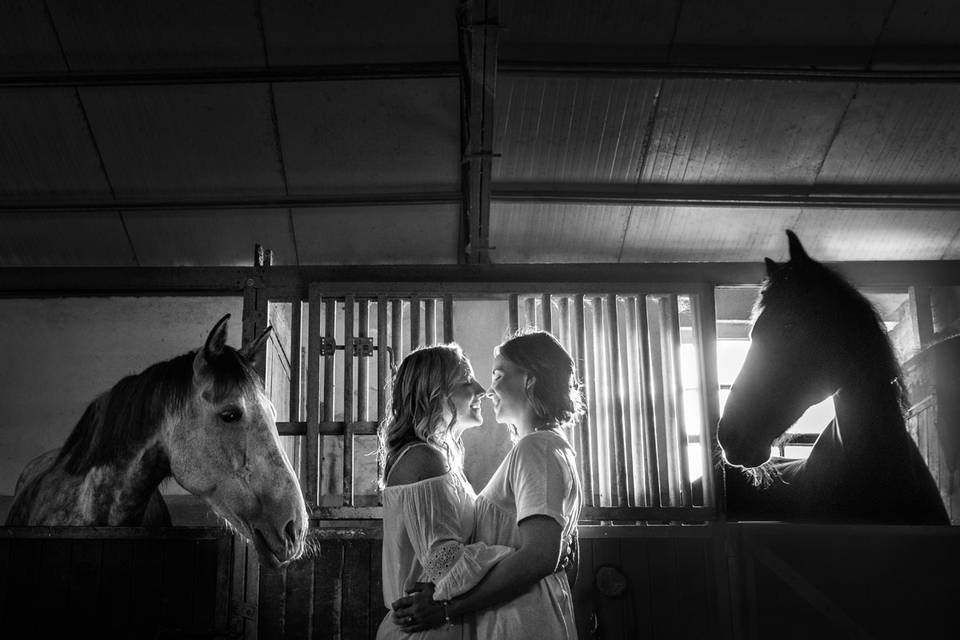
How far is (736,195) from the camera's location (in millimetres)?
4809

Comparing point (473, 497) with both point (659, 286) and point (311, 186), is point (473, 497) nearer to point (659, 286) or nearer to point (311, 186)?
point (659, 286)

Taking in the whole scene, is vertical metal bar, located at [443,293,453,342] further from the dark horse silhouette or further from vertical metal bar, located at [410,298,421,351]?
the dark horse silhouette

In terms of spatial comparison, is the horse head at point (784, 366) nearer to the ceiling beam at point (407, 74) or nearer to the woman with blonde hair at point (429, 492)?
the woman with blonde hair at point (429, 492)

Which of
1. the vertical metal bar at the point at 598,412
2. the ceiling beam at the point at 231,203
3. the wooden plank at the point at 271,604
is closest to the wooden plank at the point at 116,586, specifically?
the wooden plank at the point at 271,604

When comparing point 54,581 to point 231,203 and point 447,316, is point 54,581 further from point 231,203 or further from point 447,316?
point 231,203

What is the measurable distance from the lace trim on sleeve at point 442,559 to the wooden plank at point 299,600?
4.56 feet

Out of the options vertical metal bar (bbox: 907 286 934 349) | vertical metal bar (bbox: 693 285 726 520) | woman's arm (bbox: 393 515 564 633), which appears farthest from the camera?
vertical metal bar (bbox: 907 286 934 349)

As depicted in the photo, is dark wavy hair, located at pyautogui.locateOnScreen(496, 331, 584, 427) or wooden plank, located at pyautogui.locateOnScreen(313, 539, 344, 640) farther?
wooden plank, located at pyautogui.locateOnScreen(313, 539, 344, 640)

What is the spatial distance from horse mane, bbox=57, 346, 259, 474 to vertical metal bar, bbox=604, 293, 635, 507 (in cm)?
148

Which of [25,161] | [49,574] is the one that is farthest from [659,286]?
[25,161]

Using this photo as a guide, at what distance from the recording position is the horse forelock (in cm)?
296

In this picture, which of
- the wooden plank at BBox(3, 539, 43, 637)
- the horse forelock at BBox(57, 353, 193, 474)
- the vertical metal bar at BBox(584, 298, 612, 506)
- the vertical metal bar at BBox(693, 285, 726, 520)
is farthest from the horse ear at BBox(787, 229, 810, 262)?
the wooden plank at BBox(3, 539, 43, 637)

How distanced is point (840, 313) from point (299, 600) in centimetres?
196

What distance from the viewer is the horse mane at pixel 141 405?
2.96 meters
